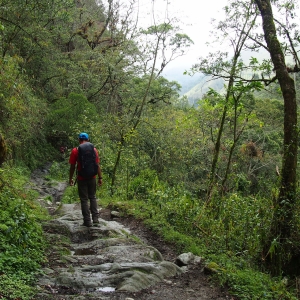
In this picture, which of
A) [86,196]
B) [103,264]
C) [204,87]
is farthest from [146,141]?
[204,87]

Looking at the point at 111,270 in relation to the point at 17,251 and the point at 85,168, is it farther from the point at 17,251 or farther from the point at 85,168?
the point at 85,168

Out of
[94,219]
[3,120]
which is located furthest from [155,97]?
[94,219]

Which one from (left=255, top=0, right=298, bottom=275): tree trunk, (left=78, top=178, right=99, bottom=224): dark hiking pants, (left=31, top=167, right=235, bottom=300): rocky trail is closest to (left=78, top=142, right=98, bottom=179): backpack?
(left=78, top=178, right=99, bottom=224): dark hiking pants

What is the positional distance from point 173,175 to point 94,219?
978 centimetres

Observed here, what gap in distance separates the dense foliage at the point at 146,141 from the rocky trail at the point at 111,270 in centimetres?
27

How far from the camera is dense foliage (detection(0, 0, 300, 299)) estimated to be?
541 cm

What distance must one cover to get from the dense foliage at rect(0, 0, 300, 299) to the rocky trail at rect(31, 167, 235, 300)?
A: 0.27 metres

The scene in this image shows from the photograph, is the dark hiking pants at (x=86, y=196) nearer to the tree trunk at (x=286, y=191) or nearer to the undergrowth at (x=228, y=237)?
the undergrowth at (x=228, y=237)

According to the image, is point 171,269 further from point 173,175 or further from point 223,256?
point 173,175

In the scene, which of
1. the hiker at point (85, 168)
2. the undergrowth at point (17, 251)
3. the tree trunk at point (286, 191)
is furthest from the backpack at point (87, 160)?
the tree trunk at point (286, 191)

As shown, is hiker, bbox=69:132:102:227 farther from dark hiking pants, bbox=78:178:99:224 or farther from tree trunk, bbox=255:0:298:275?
tree trunk, bbox=255:0:298:275

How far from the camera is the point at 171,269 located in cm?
471

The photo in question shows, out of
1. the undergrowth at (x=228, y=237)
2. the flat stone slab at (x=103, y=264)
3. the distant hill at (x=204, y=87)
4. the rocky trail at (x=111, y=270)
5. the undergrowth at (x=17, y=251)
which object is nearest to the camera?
the undergrowth at (x=17, y=251)

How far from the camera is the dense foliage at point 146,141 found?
17.7ft
